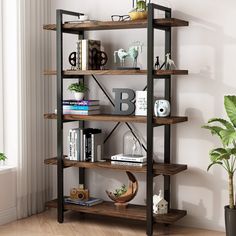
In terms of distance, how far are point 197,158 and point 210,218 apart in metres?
0.49

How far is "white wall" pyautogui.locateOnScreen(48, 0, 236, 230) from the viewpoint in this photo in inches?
172

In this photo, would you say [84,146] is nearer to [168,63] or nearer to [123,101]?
[123,101]

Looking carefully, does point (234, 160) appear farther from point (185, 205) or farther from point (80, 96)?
point (80, 96)

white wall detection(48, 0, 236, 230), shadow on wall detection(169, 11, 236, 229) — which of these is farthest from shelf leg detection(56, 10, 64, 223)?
shadow on wall detection(169, 11, 236, 229)

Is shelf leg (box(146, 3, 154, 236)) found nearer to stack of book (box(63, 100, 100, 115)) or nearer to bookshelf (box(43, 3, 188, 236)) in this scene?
bookshelf (box(43, 3, 188, 236))

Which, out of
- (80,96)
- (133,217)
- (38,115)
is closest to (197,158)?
(133,217)

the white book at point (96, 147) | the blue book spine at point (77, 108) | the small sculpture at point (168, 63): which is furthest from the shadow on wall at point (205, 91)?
the blue book spine at point (77, 108)

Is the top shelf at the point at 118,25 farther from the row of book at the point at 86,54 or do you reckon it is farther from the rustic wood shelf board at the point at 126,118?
the rustic wood shelf board at the point at 126,118

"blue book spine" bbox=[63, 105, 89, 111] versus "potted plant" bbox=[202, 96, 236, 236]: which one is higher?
"blue book spine" bbox=[63, 105, 89, 111]

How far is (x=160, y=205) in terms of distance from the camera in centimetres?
445

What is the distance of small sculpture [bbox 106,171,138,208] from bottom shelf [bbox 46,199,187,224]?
0.06 meters

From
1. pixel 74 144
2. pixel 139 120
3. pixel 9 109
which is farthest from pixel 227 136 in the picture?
pixel 9 109

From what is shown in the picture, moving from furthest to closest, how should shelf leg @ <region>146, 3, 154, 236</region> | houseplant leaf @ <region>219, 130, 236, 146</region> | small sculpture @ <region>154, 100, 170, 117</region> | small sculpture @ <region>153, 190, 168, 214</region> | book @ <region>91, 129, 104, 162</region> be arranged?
book @ <region>91, 129, 104, 162</region>
small sculpture @ <region>153, 190, 168, 214</region>
small sculpture @ <region>154, 100, 170, 117</region>
shelf leg @ <region>146, 3, 154, 236</region>
houseplant leaf @ <region>219, 130, 236, 146</region>

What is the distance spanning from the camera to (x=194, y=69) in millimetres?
4492
